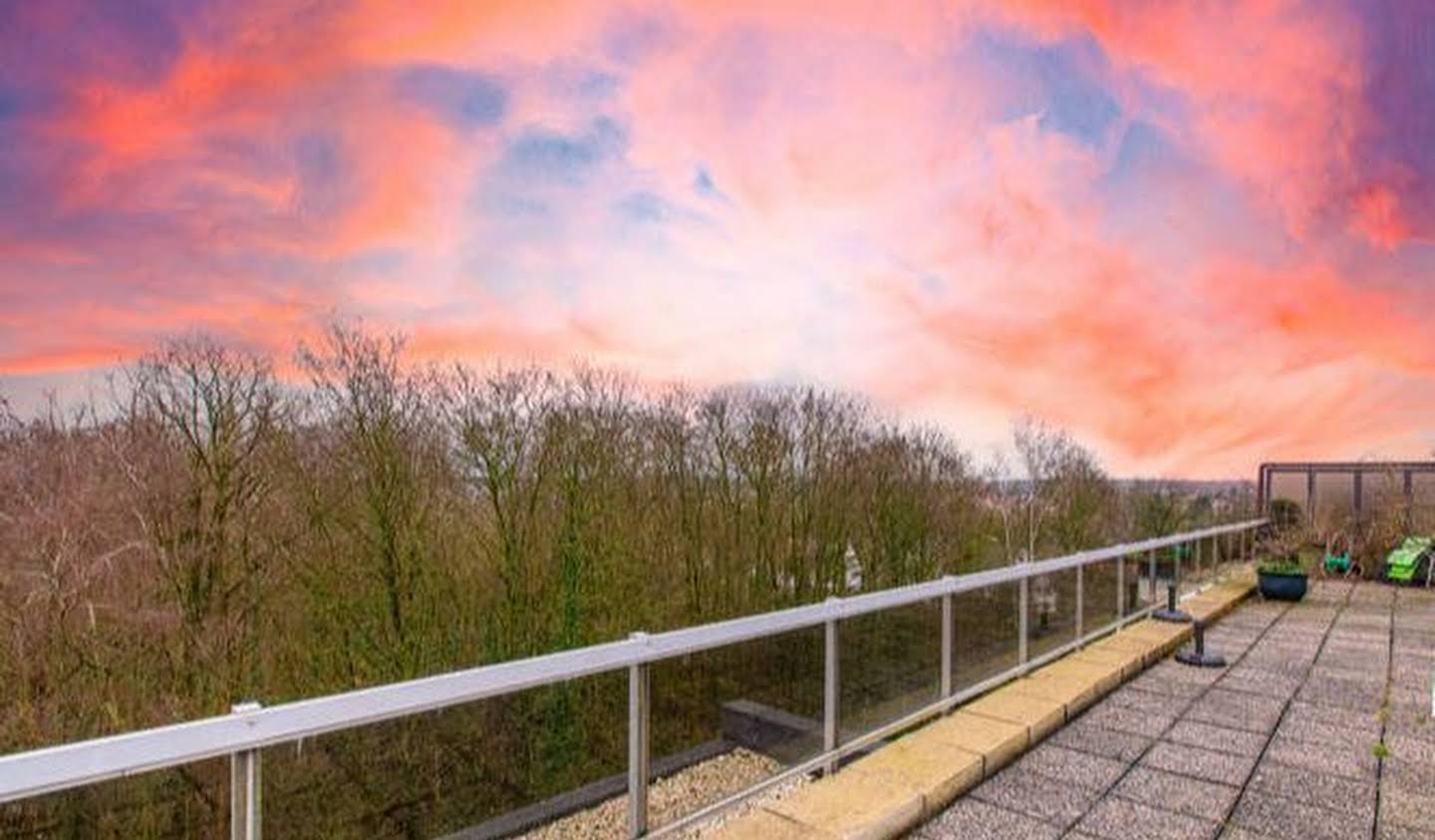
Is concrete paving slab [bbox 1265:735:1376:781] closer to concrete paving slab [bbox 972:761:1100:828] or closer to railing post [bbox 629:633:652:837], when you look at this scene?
concrete paving slab [bbox 972:761:1100:828]

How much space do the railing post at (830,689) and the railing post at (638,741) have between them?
1053 millimetres

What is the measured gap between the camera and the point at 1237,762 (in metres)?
3.94

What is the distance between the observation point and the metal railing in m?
1.57

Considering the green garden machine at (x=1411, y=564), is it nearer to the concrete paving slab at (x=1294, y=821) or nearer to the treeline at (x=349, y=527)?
the treeline at (x=349, y=527)

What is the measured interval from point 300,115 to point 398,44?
1295 mm

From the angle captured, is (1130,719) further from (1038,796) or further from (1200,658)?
(1200,658)

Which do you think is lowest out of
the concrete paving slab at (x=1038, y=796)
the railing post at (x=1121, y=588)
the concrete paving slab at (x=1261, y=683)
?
the concrete paving slab at (x=1261, y=683)

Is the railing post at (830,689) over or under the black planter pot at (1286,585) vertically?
over

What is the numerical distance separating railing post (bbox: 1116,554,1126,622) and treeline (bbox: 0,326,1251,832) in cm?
483

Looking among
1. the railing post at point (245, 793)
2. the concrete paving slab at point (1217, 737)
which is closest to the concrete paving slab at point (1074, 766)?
the concrete paving slab at point (1217, 737)

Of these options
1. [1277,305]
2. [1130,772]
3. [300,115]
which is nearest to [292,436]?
[300,115]

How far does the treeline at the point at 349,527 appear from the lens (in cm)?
645

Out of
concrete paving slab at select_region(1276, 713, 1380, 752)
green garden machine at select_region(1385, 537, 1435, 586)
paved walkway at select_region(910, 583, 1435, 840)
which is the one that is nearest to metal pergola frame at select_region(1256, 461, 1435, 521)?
green garden machine at select_region(1385, 537, 1435, 586)

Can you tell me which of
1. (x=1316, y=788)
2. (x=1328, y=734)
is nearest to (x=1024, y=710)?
(x=1316, y=788)
